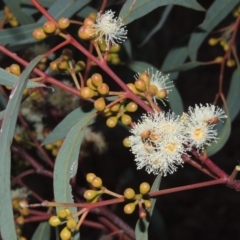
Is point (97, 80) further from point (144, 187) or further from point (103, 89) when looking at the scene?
point (144, 187)

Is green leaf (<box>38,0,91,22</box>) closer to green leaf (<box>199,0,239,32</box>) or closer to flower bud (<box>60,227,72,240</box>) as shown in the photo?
green leaf (<box>199,0,239,32</box>)

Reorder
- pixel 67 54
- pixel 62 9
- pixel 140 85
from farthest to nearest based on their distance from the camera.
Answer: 1. pixel 62 9
2. pixel 67 54
3. pixel 140 85

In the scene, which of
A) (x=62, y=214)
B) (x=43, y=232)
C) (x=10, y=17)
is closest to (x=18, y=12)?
(x=10, y=17)

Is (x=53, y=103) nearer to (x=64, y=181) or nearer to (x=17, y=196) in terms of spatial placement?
(x=17, y=196)

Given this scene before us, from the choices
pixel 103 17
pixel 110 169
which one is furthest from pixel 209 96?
pixel 103 17

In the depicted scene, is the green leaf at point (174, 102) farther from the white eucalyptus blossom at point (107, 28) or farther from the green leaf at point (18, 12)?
the white eucalyptus blossom at point (107, 28)

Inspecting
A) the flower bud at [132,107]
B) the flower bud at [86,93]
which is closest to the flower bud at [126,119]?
the flower bud at [132,107]
